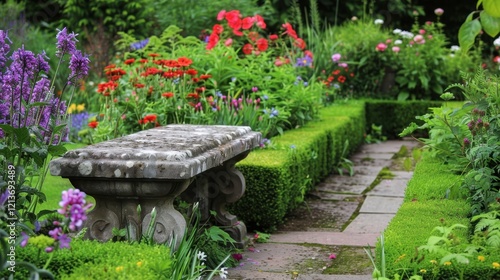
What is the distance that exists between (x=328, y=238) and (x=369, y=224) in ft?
1.79

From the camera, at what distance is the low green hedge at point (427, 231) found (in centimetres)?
306

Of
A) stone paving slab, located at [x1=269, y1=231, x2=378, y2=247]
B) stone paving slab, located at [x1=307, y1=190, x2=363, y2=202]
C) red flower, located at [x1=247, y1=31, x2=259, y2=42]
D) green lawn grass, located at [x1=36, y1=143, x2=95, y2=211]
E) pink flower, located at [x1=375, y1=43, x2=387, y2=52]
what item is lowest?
stone paving slab, located at [x1=307, y1=190, x2=363, y2=202]

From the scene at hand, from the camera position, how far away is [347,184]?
24.7ft

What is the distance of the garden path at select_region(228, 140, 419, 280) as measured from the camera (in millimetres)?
4594

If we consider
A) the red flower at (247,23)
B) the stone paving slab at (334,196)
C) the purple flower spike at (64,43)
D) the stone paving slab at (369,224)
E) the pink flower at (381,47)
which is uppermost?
the purple flower spike at (64,43)

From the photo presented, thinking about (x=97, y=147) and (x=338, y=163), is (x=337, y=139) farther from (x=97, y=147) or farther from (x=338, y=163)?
(x=97, y=147)

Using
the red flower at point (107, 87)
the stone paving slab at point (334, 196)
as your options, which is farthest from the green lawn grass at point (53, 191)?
the stone paving slab at point (334, 196)

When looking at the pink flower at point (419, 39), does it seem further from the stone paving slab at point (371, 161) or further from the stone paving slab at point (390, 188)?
the stone paving slab at point (390, 188)

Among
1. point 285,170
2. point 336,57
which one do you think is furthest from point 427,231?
point 336,57

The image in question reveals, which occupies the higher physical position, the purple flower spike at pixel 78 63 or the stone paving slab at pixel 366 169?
the purple flower spike at pixel 78 63

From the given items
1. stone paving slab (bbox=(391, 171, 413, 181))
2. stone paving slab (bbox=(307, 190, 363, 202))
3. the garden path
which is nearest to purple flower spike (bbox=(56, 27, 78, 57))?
the garden path

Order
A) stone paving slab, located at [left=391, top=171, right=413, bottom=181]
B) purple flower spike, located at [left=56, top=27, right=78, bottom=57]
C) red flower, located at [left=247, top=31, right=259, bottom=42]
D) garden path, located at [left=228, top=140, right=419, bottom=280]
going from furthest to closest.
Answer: red flower, located at [left=247, top=31, right=259, bottom=42] → stone paving slab, located at [left=391, top=171, right=413, bottom=181] → garden path, located at [left=228, top=140, right=419, bottom=280] → purple flower spike, located at [left=56, top=27, right=78, bottom=57]

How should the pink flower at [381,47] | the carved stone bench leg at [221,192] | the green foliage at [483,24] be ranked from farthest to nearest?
the pink flower at [381,47] < the carved stone bench leg at [221,192] < the green foliage at [483,24]

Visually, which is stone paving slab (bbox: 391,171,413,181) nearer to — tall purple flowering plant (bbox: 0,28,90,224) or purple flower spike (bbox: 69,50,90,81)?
tall purple flowering plant (bbox: 0,28,90,224)
